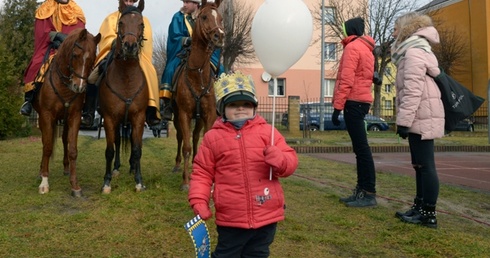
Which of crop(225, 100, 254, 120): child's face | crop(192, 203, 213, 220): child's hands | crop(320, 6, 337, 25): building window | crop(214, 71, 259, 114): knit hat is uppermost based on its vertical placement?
crop(320, 6, 337, 25): building window

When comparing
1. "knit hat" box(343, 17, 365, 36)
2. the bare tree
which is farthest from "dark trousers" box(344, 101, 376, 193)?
the bare tree

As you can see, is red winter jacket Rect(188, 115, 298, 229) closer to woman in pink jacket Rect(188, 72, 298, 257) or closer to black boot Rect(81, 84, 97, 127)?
woman in pink jacket Rect(188, 72, 298, 257)

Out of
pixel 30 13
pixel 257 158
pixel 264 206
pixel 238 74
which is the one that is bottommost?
pixel 264 206

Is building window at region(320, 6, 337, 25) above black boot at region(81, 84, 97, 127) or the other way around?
above

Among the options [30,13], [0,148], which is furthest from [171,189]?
[30,13]

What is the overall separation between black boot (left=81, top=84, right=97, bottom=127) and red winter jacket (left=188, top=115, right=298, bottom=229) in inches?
173

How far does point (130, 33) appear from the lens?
5805 millimetres

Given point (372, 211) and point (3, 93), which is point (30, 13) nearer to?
point (3, 93)

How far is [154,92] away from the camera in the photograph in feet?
22.3

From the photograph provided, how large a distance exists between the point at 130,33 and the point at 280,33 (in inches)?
96.0

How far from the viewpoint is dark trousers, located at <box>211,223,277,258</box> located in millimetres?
3066

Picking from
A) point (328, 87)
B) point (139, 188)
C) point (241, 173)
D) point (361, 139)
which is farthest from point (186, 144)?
point (328, 87)

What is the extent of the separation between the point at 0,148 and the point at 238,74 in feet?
38.8

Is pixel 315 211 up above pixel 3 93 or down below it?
below
